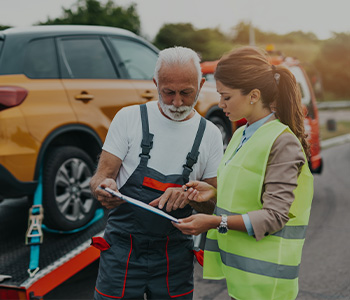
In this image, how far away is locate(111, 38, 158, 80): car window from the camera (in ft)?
18.3

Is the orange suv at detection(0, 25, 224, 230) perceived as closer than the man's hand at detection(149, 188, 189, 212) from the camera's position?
No

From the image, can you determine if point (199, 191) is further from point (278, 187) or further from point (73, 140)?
point (73, 140)

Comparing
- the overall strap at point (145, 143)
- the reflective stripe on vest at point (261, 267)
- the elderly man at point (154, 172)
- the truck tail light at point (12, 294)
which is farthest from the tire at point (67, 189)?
the reflective stripe on vest at point (261, 267)

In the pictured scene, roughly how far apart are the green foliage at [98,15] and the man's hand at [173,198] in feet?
147

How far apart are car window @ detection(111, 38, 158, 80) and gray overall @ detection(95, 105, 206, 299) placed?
3226 mm

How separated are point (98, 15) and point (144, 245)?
4819 cm

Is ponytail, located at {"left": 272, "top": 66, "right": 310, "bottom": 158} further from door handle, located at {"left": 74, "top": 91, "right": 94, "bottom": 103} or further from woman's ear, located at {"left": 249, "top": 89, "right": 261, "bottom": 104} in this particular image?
door handle, located at {"left": 74, "top": 91, "right": 94, "bottom": 103}

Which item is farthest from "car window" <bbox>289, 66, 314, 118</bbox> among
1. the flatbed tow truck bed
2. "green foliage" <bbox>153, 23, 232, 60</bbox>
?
"green foliage" <bbox>153, 23, 232, 60</bbox>

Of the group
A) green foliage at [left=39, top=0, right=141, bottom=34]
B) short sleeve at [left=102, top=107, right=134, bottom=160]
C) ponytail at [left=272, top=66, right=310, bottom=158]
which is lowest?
green foliage at [left=39, top=0, right=141, bottom=34]

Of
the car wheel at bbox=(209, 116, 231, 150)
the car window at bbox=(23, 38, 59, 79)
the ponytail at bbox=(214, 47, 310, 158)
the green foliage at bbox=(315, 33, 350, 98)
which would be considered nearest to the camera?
the ponytail at bbox=(214, 47, 310, 158)

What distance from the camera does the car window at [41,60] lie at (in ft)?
15.1

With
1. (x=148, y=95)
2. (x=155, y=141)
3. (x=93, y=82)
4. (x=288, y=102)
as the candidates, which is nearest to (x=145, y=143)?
(x=155, y=141)

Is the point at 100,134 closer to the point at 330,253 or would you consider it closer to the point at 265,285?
the point at 330,253

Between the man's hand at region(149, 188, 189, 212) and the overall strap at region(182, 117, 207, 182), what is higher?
the overall strap at region(182, 117, 207, 182)
